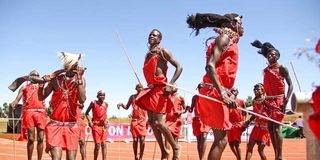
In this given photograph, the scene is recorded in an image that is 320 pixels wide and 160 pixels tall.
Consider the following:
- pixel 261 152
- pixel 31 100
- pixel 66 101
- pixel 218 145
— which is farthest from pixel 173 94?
pixel 31 100

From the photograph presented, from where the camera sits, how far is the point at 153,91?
21.9ft

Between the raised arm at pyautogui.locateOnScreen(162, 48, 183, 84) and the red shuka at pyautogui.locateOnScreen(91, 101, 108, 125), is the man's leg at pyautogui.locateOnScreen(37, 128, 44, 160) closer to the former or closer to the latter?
the red shuka at pyautogui.locateOnScreen(91, 101, 108, 125)

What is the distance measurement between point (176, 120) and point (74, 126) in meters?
5.24

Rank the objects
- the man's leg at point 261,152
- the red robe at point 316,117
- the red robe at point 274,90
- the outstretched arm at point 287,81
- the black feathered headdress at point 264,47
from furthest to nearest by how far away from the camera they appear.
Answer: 1. the man's leg at point 261,152
2. the black feathered headdress at point 264,47
3. the red robe at point 274,90
4. the outstretched arm at point 287,81
5. the red robe at point 316,117

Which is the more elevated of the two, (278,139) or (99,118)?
(99,118)

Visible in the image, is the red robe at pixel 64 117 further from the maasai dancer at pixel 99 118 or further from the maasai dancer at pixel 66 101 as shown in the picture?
the maasai dancer at pixel 99 118

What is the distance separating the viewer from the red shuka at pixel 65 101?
630 centimetres

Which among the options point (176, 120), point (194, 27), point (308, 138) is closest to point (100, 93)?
point (176, 120)

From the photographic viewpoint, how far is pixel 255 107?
9875mm

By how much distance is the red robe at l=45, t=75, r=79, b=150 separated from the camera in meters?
6.16

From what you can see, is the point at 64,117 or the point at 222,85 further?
the point at 64,117

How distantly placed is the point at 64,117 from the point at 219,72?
247 cm

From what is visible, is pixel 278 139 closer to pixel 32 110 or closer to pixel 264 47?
pixel 264 47

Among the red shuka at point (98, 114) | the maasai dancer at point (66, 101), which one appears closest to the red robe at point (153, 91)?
the maasai dancer at point (66, 101)
